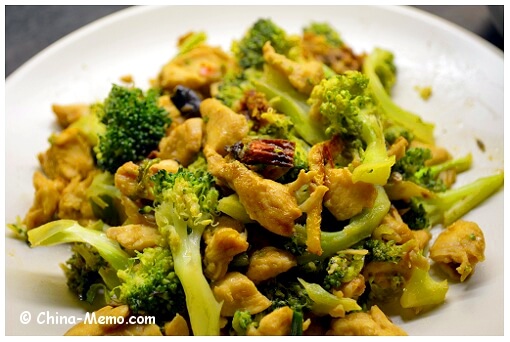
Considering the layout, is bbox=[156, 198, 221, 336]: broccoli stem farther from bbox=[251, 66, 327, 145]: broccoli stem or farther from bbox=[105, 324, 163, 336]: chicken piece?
bbox=[251, 66, 327, 145]: broccoli stem

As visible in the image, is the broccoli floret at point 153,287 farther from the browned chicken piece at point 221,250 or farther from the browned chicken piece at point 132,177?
the browned chicken piece at point 132,177

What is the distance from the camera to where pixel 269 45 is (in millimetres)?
Result: 2980

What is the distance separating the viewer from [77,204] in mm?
2793

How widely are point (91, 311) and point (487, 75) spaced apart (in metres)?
2.45

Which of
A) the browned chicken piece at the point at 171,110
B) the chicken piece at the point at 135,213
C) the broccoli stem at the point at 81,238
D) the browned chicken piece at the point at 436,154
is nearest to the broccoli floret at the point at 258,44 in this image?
the browned chicken piece at the point at 171,110

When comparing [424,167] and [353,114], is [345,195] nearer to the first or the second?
[353,114]

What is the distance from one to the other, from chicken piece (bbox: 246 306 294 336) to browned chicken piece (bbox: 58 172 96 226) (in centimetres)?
107

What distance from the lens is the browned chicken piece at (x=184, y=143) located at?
264 cm

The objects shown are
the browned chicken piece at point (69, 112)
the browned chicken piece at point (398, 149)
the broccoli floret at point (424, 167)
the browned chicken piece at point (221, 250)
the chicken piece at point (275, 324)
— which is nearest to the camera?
the chicken piece at point (275, 324)

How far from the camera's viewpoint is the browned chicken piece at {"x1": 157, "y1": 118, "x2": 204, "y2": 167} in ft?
8.66

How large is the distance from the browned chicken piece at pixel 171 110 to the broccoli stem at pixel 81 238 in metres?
0.71

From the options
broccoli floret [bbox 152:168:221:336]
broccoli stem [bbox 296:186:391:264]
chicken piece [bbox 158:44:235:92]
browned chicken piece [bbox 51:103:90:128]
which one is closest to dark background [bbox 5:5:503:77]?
browned chicken piece [bbox 51:103:90:128]
